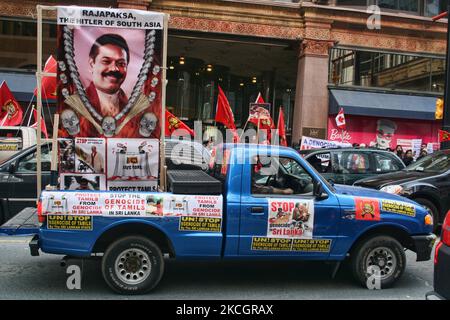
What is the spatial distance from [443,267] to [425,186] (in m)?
5.58

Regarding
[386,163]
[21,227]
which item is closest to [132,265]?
[21,227]

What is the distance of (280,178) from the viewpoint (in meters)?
6.14

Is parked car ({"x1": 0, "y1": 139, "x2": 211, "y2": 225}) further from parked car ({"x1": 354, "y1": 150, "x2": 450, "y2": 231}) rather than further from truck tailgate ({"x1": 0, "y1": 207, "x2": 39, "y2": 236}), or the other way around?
parked car ({"x1": 354, "y1": 150, "x2": 450, "y2": 231})

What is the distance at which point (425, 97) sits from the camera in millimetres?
21312

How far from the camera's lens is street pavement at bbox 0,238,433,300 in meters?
5.54

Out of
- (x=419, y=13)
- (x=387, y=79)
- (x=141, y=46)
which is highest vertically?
(x=419, y=13)

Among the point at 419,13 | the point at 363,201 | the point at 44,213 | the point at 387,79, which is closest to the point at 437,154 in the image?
the point at 363,201

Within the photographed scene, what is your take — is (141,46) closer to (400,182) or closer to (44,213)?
(44,213)

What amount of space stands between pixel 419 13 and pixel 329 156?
44.7 feet

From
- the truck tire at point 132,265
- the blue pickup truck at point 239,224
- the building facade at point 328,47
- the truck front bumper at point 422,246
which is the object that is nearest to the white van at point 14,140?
the building facade at point 328,47

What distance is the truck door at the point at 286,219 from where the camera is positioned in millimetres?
5500

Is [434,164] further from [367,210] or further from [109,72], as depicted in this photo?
[109,72]

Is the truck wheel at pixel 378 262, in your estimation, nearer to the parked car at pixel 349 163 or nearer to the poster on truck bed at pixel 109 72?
the poster on truck bed at pixel 109 72

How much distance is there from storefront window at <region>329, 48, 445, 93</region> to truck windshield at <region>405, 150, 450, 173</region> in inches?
414
